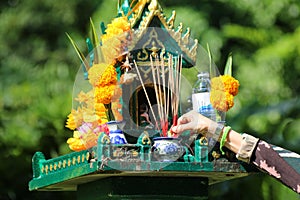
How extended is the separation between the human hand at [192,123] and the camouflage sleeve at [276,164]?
0.25 m

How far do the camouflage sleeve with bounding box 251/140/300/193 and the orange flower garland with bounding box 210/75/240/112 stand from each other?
0.99 ft

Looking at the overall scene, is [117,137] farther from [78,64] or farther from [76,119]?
[78,64]

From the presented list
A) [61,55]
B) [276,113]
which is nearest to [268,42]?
[276,113]

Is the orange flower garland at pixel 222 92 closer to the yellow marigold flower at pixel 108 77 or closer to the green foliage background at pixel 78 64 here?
the yellow marigold flower at pixel 108 77

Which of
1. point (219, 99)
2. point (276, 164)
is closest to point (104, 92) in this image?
point (219, 99)

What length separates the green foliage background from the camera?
6969 millimetres

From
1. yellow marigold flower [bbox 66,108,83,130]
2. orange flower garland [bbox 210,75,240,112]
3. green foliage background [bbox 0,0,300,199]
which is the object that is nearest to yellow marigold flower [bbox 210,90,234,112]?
orange flower garland [bbox 210,75,240,112]

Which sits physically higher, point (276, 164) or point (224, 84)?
point (224, 84)

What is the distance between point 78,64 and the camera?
7586mm

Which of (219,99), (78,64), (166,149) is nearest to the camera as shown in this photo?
(166,149)

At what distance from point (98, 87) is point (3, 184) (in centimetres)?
416

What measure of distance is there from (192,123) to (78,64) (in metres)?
3.73

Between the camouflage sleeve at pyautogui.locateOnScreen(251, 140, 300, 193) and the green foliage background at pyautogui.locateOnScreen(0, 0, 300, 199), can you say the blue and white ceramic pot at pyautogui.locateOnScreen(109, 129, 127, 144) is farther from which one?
the green foliage background at pyautogui.locateOnScreen(0, 0, 300, 199)

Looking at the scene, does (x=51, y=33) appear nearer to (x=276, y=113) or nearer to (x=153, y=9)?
(x=276, y=113)
